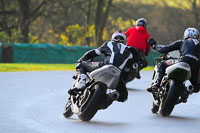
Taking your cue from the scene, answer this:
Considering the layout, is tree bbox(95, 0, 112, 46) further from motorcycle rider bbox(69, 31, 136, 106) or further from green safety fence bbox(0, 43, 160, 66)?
motorcycle rider bbox(69, 31, 136, 106)

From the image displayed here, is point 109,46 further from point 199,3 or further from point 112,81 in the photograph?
point 199,3

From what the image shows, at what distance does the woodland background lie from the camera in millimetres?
48344

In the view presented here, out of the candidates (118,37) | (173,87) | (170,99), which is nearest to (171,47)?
(173,87)

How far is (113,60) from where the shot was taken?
8.87 meters

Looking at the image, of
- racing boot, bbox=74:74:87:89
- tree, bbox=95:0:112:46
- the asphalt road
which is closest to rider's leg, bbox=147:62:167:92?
the asphalt road

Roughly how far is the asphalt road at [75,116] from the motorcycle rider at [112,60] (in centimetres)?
55

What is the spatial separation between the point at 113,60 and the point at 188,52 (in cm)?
156

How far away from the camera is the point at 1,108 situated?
1046 centimetres

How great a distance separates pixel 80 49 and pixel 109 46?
2804cm

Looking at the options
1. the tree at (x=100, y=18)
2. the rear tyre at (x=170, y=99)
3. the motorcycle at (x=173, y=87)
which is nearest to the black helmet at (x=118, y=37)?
the motorcycle at (x=173, y=87)

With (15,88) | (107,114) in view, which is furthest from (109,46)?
(15,88)

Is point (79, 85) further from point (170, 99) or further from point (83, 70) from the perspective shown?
point (170, 99)

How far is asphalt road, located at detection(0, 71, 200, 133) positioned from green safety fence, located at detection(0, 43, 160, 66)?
1733 centimetres

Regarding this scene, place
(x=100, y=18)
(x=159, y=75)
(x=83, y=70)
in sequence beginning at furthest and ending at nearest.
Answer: (x=100, y=18)
(x=159, y=75)
(x=83, y=70)
